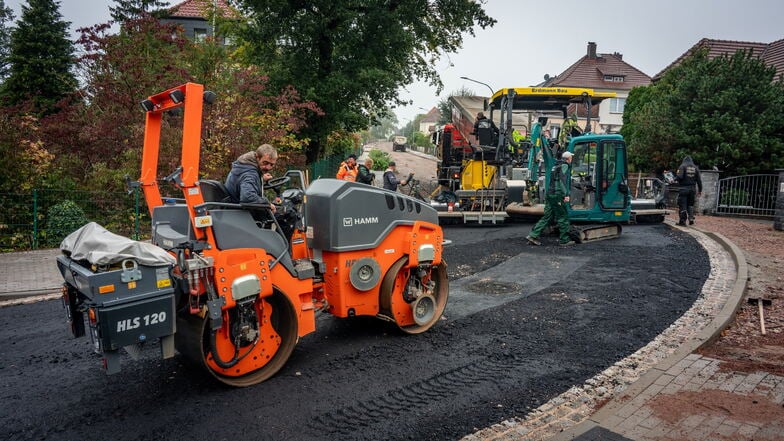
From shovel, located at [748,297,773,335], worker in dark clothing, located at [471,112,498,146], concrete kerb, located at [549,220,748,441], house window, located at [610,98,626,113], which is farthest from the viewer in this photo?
house window, located at [610,98,626,113]

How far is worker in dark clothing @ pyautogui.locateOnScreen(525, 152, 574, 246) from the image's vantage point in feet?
35.0

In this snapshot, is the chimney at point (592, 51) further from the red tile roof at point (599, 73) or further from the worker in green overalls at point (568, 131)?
the worker in green overalls at point (568, 131)

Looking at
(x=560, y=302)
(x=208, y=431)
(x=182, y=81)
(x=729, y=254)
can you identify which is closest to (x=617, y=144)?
(x=729, y=254)

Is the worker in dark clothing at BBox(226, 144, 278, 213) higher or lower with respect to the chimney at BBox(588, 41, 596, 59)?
lower

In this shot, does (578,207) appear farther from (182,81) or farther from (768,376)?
(182,81)

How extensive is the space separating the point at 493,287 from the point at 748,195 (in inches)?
532

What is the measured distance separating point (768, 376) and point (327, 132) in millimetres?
15115

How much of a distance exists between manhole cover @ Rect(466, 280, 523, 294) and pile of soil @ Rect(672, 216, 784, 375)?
268cm

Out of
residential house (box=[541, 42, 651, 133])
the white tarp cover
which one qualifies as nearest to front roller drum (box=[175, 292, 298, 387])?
the white tarp cover

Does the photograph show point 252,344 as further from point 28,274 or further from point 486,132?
point 486,132

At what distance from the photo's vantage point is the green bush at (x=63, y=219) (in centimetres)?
937

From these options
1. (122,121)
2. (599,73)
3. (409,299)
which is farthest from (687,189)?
(599,73)

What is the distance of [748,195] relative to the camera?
16484mm

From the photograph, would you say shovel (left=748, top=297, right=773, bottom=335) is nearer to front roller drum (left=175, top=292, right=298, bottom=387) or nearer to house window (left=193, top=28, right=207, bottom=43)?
front roller drum (left=175, top=292, right=298, bottom=387)
